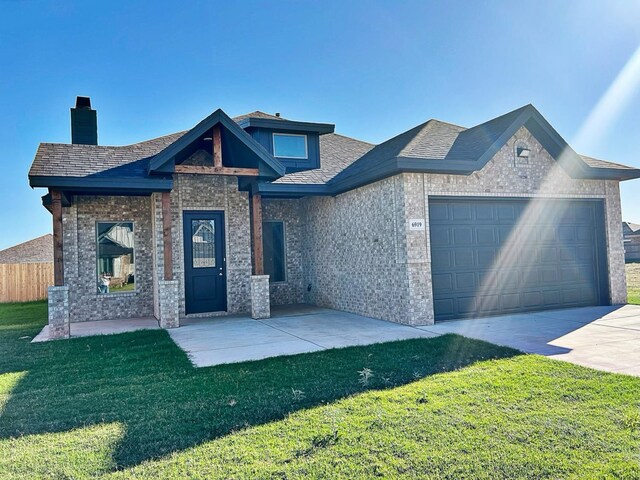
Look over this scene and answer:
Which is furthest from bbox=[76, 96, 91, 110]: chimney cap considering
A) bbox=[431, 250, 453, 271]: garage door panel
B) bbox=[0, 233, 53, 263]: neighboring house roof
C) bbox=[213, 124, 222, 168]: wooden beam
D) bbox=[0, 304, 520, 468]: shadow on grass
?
bbox=[0, 233, 53, 263]: neighboring house roof

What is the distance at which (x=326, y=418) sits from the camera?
13.8 ft

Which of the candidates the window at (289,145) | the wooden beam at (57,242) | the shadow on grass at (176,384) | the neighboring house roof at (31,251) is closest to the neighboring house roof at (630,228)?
the window at (289,145)

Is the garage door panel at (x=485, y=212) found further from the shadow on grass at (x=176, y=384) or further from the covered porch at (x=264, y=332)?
the shadow on grass at (x=176, y=384)

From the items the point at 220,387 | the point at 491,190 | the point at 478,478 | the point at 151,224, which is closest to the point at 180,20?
the point at 151,224

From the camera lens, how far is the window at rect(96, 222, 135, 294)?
1184 cm

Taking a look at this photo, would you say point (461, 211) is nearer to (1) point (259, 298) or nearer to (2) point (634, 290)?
(1) point (259, 298)

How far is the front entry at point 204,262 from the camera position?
11.6 meters

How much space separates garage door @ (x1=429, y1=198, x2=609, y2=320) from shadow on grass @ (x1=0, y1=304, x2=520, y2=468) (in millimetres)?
2405

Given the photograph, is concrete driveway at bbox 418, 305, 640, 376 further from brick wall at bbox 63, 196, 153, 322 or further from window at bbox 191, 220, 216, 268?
brick wall at bbox 63, 196, 153, 322

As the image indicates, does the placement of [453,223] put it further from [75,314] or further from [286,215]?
[75,314]

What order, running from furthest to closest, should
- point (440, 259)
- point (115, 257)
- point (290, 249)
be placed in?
point (290, 249) < point (115, 257) < point (440, 259)

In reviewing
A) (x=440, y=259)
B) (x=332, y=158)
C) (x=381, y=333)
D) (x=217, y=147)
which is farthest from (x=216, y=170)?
(x=440, y=259)

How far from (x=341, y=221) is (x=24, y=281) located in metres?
15.1

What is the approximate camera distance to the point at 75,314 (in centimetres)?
1152
